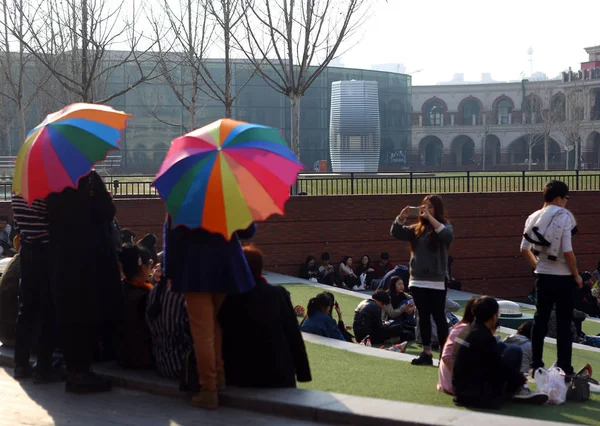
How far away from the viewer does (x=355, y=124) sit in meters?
37.1

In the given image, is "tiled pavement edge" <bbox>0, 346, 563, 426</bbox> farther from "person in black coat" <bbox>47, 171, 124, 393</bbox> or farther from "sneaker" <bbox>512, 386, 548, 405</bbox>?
"sneaker" <bbox>512, 386, 548, 405</bbox>

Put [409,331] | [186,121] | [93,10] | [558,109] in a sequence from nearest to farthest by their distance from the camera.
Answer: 1. [409,331]
2. [93,10]
3. [186,121]
4. [558,109]

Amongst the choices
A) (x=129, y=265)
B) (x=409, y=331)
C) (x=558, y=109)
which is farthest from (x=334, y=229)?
(x=558, y=109)

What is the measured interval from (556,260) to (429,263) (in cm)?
121

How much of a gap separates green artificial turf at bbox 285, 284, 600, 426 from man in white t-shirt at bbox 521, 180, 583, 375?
30.8 inches

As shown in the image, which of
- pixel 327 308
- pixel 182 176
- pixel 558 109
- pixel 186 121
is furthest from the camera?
pixel 558 109

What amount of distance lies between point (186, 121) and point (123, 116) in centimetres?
4308

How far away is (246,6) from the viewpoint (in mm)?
23969

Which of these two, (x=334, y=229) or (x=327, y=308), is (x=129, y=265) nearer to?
(x=327, y=308)

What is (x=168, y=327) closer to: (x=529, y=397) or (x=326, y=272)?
(x=529, y=397)

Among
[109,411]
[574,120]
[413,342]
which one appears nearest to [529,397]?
[109,411]

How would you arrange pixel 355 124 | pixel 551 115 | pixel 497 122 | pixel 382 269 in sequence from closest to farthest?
pixel 382 269 → pixel 355 124 → pixel 551 115 → pixel 497 122

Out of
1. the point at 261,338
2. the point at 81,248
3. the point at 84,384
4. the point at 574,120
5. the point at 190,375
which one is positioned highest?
the point at 574,120

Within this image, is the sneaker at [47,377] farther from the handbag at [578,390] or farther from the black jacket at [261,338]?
the handbag at [578,390]
